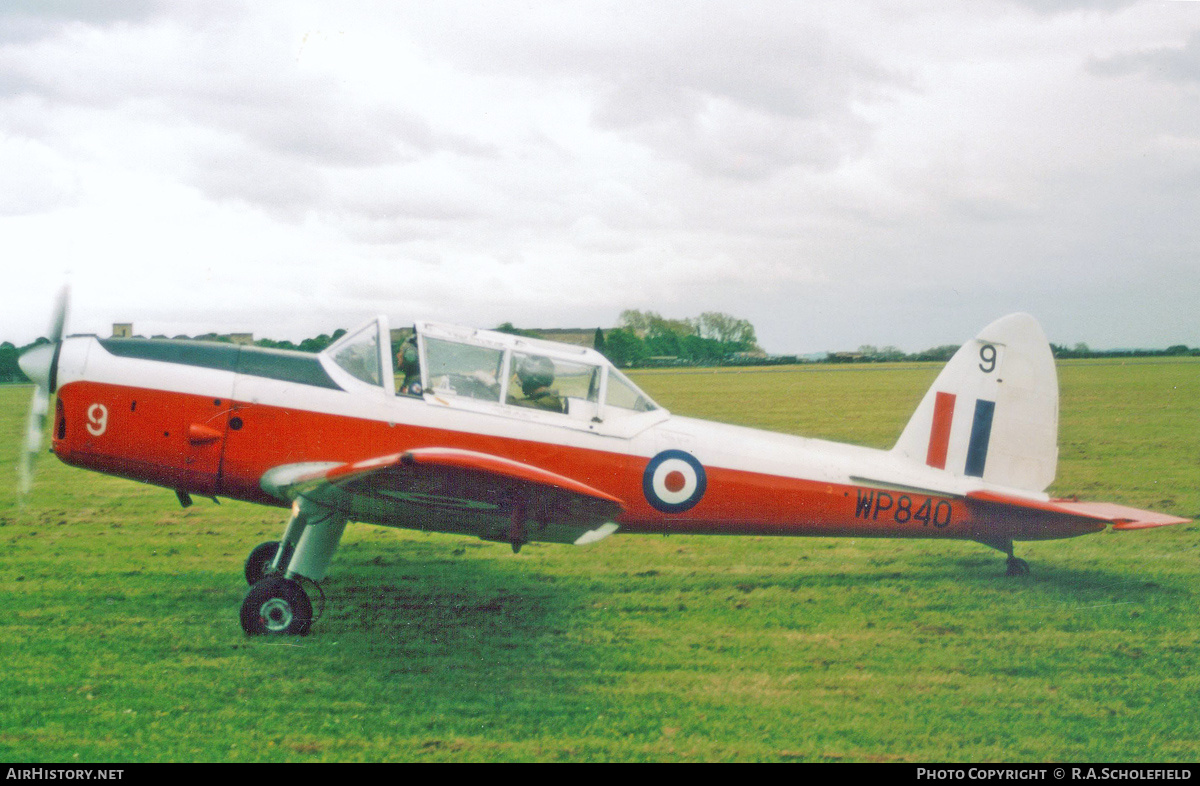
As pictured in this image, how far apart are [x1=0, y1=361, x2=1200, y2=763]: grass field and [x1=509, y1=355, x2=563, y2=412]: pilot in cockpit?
1.56m

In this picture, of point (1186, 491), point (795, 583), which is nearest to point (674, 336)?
point (1186, 491)

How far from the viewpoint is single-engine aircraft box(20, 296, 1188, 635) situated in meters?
4.86

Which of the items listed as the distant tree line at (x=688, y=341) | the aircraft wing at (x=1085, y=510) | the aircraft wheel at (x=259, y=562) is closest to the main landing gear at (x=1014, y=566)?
the aircraft wing at (x=1085, y=510)

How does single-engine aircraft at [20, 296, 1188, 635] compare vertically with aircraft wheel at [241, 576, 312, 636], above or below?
above

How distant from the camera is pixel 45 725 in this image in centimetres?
376

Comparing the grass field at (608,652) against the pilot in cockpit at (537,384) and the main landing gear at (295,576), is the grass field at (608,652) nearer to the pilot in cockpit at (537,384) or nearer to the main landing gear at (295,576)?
the main landing gear at (295,576)

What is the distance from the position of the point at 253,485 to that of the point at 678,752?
126 inches

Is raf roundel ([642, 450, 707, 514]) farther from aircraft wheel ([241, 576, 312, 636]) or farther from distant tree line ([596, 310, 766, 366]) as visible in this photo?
distant tree line ([596, 310, 766, 366])

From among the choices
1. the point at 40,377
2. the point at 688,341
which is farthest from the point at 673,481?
the point at 688,341

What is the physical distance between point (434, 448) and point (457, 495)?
1.08 feet

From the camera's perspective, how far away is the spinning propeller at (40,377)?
16.1ft

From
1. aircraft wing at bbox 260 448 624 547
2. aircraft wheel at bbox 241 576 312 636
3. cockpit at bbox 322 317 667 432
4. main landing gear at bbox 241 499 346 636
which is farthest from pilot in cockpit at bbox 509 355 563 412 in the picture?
aircraft wheel at bbox 241 576 312 636

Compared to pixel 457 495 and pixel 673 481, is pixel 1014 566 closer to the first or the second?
pixel 673 481

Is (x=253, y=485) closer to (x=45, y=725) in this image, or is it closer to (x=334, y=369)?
(x=334, y=369)
